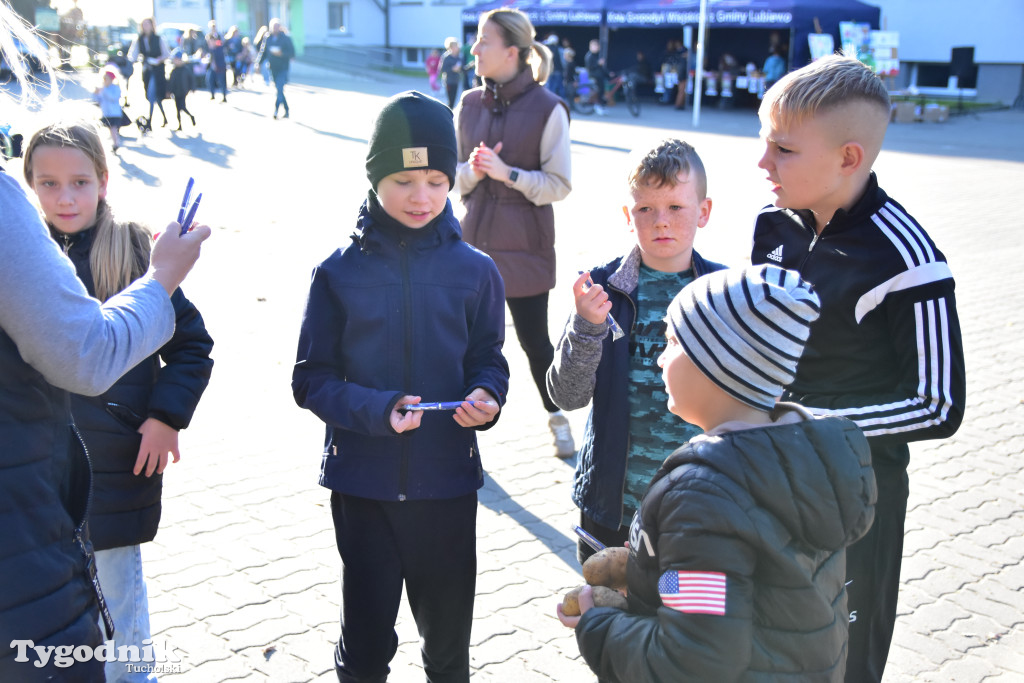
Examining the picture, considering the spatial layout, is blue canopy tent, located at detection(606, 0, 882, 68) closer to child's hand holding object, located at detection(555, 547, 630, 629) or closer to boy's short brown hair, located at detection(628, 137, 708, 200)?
boy's short brown hair, located at detection(628, 137, 708, 200)

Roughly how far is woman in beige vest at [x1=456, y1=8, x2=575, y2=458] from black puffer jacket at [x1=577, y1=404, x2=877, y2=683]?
295cm

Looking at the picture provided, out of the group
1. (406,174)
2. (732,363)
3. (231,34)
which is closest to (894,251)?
(732,363)

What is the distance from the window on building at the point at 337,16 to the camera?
46419mm

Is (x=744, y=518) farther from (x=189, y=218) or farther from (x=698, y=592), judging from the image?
(x=189, y=218)

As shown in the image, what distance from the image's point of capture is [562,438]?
16.4 feet

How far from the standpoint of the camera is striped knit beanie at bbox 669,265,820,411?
5.41 feet

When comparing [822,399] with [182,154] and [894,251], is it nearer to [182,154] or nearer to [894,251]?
[894,251]

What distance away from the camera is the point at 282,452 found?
4914 mm

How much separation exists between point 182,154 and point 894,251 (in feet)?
49.9

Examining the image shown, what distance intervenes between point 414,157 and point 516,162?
2.06 m

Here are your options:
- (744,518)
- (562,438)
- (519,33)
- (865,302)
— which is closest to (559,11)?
(519,33)

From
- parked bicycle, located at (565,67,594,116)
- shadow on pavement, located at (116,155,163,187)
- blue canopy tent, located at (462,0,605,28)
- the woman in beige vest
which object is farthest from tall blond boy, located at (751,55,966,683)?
blue canopy tent, located at (462,0,605,28)

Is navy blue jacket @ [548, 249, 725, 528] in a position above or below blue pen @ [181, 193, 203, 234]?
below

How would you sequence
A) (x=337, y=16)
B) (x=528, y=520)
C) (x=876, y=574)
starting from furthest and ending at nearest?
(x=337, y=16) < (x=528, y=520) < (x=876, y=574)
